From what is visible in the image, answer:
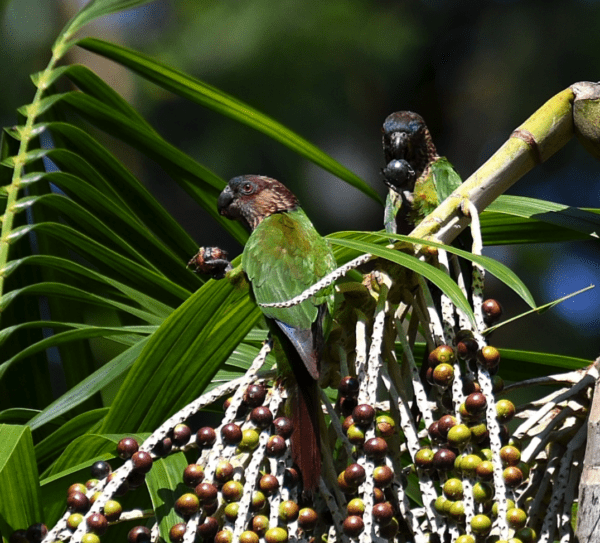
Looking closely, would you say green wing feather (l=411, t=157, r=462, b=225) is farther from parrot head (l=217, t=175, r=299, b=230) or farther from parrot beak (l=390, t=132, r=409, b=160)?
parrot head (l=217, t=175, r=299, b=230)

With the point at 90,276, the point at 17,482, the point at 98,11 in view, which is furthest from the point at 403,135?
the point at 17,482

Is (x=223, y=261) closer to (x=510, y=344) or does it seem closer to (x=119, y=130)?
(x=119, y=130)

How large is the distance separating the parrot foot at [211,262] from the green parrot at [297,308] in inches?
1.0

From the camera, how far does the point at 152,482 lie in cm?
76

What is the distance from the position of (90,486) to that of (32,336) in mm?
538

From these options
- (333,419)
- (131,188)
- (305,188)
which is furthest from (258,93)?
(333,419)

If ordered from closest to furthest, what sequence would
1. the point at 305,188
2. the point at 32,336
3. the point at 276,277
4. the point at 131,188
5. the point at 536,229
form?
1. the point at 276,277
2. the point at 536,229
3. the point at 32,336
4. the point at 131,188
5. the point at 305,188

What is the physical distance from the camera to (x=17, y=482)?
0.79m

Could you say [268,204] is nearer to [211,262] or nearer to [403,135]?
[211,262]

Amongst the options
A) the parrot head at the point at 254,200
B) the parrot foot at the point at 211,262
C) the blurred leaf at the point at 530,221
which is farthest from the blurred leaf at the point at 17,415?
the blurred leaf at the point at 530,221

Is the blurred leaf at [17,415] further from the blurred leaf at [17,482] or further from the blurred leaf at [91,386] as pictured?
the blurred leaf at [17,482]

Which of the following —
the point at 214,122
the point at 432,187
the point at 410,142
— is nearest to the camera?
the point at 432,187

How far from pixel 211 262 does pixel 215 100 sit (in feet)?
1.45

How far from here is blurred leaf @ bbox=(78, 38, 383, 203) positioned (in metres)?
1.26
